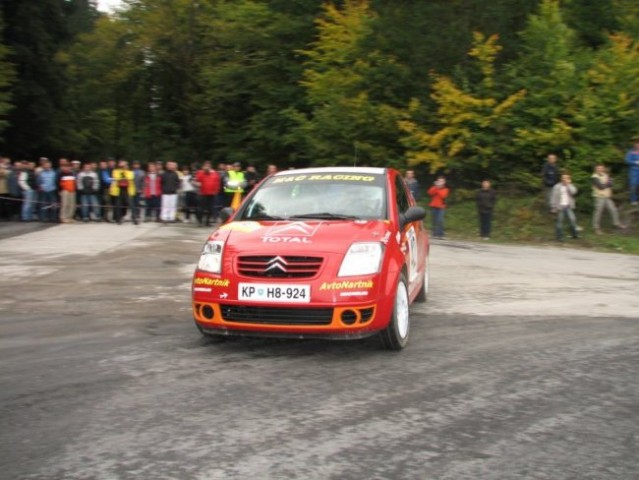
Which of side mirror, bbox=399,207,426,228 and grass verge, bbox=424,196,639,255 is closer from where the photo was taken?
side mirror, bbox=399,207,426,228

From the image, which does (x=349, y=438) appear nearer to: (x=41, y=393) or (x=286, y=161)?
(x=41, y=393)

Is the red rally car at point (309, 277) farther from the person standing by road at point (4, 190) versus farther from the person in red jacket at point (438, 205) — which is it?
the person standing by road at point (4, 190)

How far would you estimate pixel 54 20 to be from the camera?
3353 centimetres

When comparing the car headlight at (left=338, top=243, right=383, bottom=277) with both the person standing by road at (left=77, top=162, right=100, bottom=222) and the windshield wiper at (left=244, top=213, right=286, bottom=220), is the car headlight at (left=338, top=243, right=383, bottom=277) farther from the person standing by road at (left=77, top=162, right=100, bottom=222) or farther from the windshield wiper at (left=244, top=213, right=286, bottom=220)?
the person standing by road at (left=77, top=162, right=100, bottom=222)

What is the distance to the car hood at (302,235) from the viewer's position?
629 cm

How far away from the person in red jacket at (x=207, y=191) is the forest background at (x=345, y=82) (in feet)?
17.5

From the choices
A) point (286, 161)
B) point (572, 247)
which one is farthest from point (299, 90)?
point (572, 247)

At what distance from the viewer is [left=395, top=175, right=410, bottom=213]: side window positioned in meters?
7.82

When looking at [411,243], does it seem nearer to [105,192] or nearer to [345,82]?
[105,192]

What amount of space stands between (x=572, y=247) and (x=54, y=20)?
88.9 feet

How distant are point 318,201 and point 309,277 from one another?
1520mm

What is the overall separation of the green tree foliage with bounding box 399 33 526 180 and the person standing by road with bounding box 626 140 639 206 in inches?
147

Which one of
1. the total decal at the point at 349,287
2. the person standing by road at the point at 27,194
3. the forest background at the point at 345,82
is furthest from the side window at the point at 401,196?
the person standing by road at the point at 27,194

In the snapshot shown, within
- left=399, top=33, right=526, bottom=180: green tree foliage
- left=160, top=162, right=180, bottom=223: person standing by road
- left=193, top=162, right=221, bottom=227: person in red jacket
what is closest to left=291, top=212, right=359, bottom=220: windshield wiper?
left=193, top=162, right=221, bottom=227: person in red jacket
